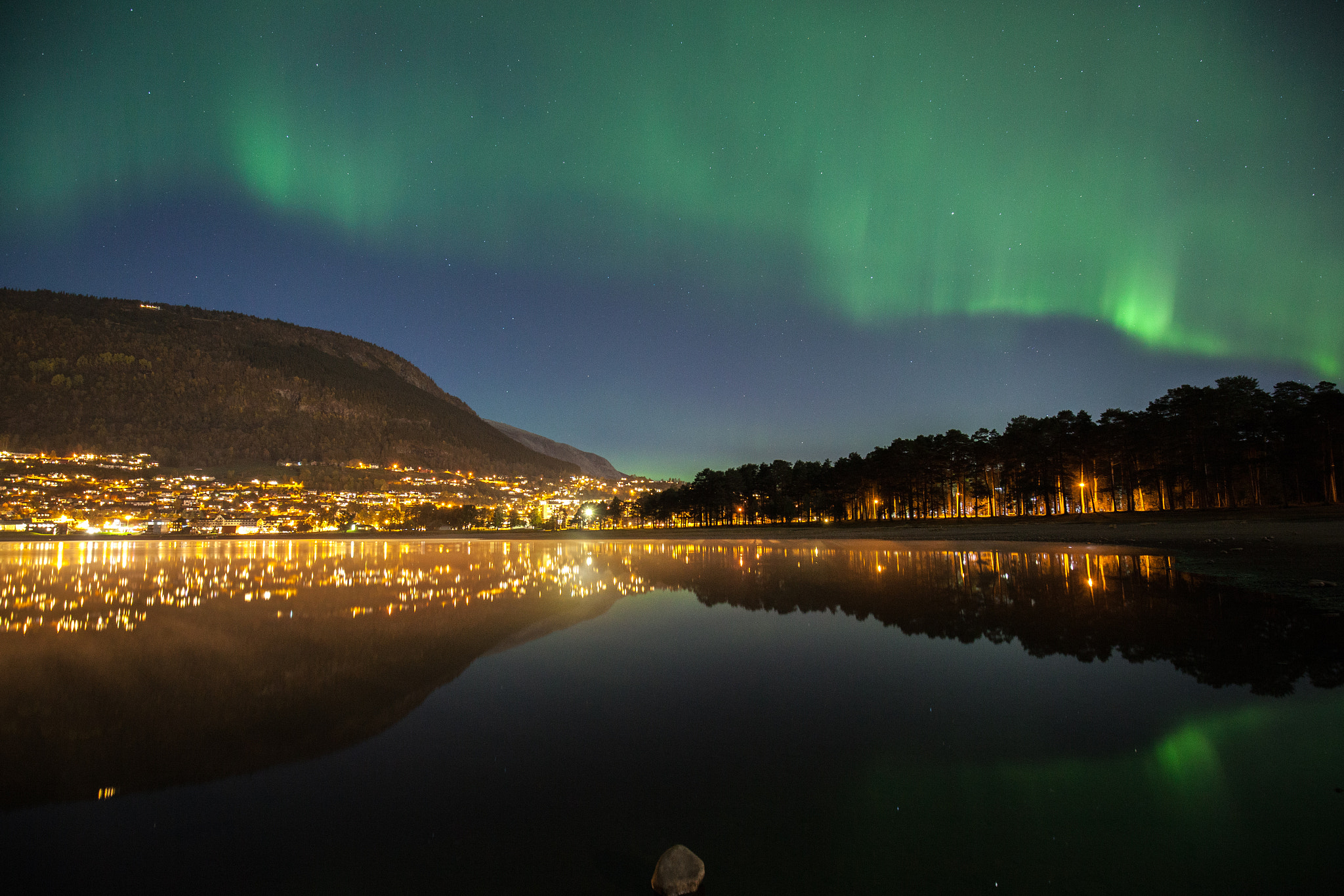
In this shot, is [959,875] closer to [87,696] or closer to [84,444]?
[87,696]

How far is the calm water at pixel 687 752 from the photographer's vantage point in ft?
16.0

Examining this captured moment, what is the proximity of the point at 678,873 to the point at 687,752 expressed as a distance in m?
2.95

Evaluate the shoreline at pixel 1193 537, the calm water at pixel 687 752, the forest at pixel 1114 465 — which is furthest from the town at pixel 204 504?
the calm water at pixel 687 752

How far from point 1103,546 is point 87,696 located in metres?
50.3

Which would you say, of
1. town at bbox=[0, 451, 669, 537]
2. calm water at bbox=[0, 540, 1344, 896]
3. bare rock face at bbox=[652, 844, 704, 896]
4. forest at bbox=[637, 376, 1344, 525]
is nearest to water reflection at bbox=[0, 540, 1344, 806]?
calm water at bbox=[0, 540, 1344, 896]

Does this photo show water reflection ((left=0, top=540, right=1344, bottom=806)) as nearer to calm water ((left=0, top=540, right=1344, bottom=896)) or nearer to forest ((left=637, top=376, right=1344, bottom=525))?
calm water ((left=0, top=540, right=1344, bottom=896))

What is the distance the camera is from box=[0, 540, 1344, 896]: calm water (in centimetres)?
487

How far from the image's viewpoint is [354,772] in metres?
6.72

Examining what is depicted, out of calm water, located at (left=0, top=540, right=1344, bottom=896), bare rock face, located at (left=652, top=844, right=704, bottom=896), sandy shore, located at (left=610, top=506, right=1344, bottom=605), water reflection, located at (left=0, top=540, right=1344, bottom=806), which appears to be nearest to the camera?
bare rock face, located at (left=652, top=844, right=704, bottom=896)

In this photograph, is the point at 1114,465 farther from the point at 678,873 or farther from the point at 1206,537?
the point at 678,873

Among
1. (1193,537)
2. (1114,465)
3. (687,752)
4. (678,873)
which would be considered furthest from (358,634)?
(1114,465)

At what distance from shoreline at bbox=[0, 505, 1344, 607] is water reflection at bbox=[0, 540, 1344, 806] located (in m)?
2.21

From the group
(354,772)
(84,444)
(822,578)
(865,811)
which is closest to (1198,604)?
(822,578)

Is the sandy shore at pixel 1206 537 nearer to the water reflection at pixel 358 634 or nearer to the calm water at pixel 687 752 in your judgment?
the water reflection at pixel 358 634
